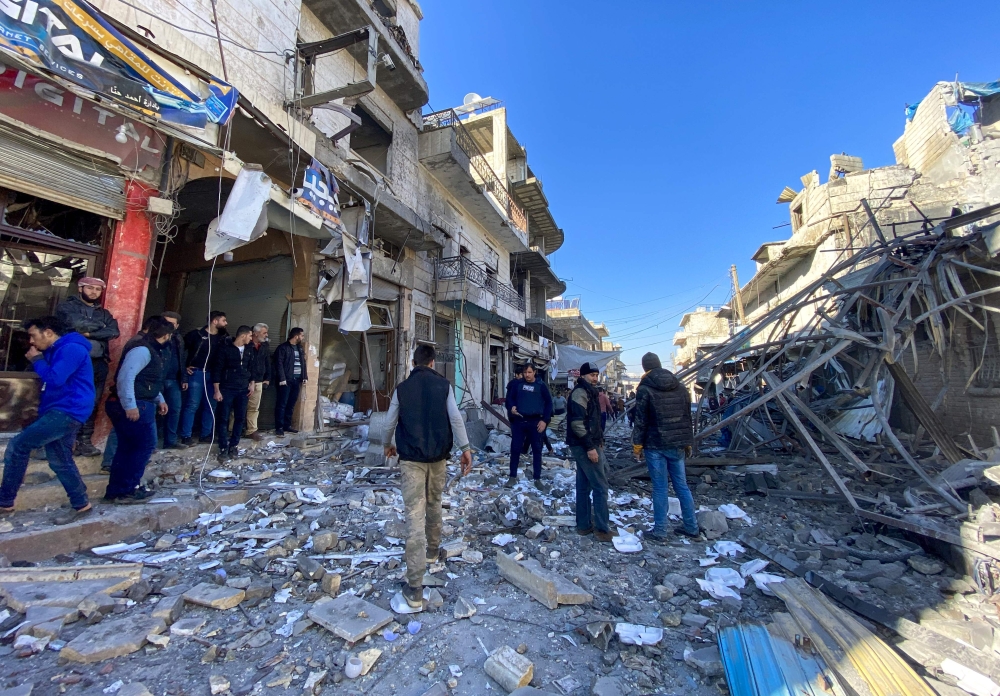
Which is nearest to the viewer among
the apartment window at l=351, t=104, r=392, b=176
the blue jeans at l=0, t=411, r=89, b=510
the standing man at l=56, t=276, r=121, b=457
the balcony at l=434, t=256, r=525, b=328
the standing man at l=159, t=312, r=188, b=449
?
the blue jeans at l=0, t=411, r=89, b=510

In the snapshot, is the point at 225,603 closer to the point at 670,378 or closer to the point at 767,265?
the point at 670,378

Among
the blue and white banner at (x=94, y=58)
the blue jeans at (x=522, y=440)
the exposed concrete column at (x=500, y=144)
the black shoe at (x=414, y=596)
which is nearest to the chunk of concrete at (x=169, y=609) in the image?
the black shoe at (x=414, y=596)

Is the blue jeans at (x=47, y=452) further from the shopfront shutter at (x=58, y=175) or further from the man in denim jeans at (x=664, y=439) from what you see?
the man in denim jeans at (x=664, y=439)

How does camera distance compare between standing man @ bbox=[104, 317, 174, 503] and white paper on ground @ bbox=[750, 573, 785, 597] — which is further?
standing man @ bbox=[104, 317, 174, 503]

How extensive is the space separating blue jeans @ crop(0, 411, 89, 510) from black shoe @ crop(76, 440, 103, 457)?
3.45 ft

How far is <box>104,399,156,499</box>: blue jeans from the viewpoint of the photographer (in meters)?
3.88

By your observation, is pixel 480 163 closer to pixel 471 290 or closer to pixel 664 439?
pixel 471 290

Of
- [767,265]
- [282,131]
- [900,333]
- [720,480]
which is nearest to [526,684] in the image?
[720,480]

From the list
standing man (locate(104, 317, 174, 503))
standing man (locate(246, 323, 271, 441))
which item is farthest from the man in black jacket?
standing man (locate(104, 317, 174, 503))

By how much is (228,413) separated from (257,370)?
0.70 metres

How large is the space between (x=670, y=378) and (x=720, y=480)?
266 centimetres

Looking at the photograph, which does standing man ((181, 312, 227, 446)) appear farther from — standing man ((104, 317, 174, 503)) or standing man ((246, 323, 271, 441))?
standing man ((104, 317, 174, 503))

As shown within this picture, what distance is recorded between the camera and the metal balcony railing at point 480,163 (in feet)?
42.1

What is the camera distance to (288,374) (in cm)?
679
